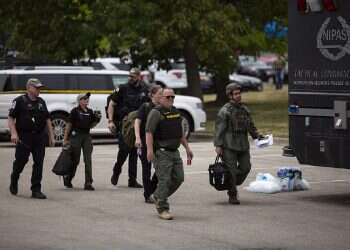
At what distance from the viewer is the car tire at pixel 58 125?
83.0 ft

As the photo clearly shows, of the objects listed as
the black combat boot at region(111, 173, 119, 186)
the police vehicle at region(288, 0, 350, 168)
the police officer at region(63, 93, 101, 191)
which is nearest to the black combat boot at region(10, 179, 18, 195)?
the police officer at region(63, 93, 101, 191)

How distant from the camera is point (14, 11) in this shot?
115ft

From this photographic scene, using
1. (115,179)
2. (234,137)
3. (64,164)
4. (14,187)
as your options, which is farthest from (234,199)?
(14,187)

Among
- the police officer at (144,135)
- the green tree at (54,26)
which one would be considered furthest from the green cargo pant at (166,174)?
the green tree at (54,26)

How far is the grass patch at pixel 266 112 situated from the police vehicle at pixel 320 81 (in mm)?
12120

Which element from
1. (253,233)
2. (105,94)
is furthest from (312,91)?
(105,94)

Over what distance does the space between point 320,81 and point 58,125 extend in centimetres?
1203

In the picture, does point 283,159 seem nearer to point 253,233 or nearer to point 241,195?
point 241,195

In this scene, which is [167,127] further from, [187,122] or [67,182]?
[187,122]

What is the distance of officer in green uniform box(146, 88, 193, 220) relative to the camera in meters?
13.1

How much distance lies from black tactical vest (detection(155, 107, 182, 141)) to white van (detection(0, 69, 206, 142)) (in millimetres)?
12232

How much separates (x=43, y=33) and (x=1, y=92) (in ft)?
32.2

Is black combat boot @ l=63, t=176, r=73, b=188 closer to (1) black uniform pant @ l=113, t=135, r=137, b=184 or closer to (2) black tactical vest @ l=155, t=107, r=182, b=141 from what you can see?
(1) black uniform pant @ l=113, t=135, r=137, b=184

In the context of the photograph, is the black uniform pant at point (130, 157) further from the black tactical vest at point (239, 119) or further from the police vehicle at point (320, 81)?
the police vehicle at point (320, 81)
